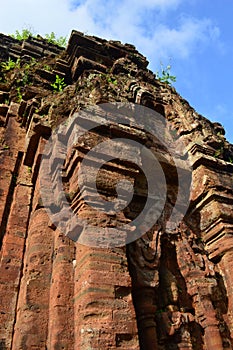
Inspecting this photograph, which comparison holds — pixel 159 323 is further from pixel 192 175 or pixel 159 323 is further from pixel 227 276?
pixel 192 175

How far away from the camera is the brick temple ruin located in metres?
4.09

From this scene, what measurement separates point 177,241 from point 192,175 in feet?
6.53

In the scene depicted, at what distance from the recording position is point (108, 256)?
4.28m

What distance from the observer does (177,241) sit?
19.9 ft

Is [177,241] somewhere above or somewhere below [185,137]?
below

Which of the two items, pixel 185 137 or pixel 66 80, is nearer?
pixel 185 137

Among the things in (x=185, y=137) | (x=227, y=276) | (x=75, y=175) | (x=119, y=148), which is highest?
(x=185, y=137)

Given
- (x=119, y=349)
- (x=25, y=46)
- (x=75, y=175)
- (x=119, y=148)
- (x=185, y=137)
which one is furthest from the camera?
(x=25, y=46)

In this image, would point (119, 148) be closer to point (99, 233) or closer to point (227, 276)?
point (99, 233)

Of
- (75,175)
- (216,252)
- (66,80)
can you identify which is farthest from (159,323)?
(66,80)

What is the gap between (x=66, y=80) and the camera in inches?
445

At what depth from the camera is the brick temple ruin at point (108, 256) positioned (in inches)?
161

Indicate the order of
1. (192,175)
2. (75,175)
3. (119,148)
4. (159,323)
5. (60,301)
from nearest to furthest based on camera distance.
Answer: (60,301)
(159,323)
(75,175)
(119,148)
(192,175)

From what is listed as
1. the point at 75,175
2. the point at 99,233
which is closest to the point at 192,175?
the point at 75,175
